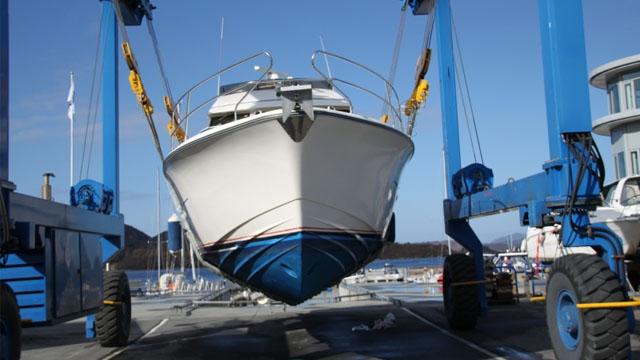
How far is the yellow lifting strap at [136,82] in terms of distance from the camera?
37.5 ft

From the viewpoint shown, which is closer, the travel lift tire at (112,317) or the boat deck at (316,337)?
the boat deck at (316,337)

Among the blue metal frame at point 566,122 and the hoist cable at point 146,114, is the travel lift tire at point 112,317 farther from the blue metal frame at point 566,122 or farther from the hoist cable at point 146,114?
the blue metal frame at point 566,122

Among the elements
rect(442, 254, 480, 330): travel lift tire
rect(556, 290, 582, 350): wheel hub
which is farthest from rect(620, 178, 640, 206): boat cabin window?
rect(556, 290, 582, 350): wheel hub

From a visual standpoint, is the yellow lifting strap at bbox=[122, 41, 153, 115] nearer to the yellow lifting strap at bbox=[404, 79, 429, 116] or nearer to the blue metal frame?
the yellow lifting strap at bbox=[404, 79, 429, 116]

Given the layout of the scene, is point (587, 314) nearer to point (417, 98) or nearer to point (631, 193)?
point (631, 193)

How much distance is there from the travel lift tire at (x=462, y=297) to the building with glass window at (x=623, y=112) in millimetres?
13879

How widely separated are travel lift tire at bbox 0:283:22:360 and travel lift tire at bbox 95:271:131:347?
3.96 meters

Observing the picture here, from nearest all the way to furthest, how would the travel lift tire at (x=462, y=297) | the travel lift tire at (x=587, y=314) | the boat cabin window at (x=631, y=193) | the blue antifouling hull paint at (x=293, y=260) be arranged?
the travel lift tire at (x=587, y=314), the blue antifouling hull paint at (x=293, y=260), the travel lift tire at (x=462, y=297), the boat cabin window at (x=631, y=193)

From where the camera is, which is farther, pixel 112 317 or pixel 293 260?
pixel 112 317

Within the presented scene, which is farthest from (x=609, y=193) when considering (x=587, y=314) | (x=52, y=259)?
(x=52, y=259)

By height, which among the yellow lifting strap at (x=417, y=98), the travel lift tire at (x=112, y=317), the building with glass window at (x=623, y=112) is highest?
the building with glass window at (x=623, y=112)

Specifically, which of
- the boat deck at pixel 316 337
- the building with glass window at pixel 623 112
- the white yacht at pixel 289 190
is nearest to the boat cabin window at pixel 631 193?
the boat deck at pixel 316 337

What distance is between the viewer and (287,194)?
733 centimetres

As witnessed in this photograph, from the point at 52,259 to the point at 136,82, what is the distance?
566 cm
